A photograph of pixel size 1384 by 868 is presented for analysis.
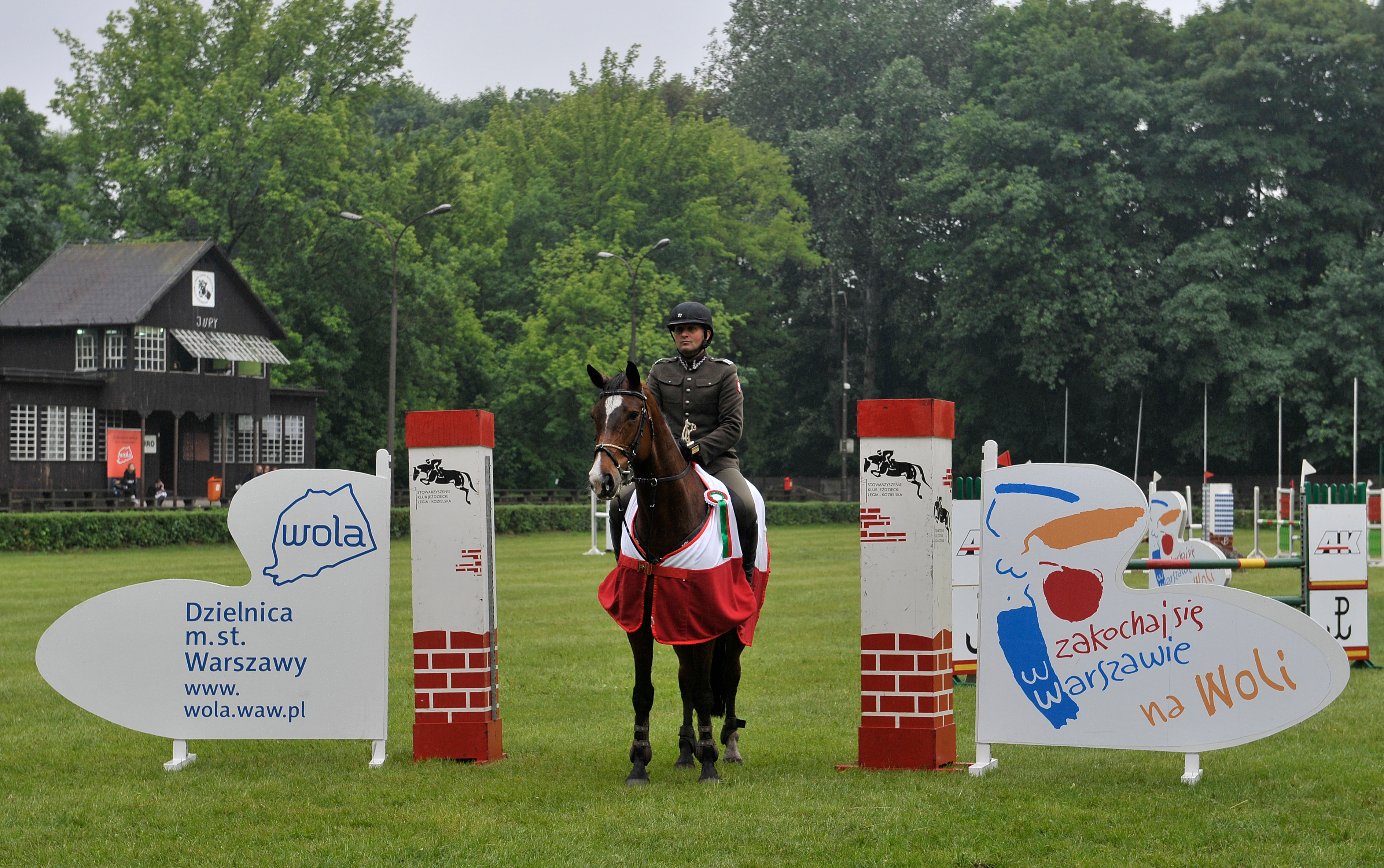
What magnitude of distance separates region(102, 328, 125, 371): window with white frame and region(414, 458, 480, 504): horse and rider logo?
41.5 m

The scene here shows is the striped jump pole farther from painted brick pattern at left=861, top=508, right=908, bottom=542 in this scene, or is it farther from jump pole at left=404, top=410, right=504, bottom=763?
jump pole at left=404, top=410, right=504, bottom=763

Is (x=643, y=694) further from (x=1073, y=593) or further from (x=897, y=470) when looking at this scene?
(x=1073, y=593)

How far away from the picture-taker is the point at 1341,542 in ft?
43.4

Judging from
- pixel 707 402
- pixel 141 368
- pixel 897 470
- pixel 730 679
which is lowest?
pixel 730 679

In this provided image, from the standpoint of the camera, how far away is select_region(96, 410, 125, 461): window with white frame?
45.6 metres

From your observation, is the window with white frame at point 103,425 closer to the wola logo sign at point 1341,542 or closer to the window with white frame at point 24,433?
the window with white frame at point 24,433

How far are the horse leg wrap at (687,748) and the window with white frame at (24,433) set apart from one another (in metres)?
40.5

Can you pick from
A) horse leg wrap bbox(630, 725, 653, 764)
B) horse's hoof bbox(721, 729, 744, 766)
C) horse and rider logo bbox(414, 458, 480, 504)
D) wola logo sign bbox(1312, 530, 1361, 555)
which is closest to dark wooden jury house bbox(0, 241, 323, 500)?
horse and rider logo bbox(414, 458, 480, 504)

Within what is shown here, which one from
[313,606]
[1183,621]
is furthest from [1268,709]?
[313,606]

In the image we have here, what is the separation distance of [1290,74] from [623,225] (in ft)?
87.5

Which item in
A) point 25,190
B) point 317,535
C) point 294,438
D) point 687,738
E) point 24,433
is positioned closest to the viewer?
point 687,738

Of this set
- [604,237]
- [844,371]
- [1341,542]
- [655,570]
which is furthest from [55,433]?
[655,570]

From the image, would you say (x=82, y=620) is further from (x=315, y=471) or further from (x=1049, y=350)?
(x=1049, y=350)

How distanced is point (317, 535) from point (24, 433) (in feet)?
130
